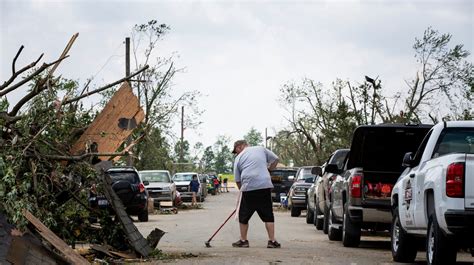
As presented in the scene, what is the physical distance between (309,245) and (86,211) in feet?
16.0

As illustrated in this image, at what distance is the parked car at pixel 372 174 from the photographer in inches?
644

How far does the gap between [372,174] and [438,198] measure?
5414 mm

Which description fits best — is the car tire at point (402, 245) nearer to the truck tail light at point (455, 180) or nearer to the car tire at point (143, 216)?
the truck tail light at point (455, 180)

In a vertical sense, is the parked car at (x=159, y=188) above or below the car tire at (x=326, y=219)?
above

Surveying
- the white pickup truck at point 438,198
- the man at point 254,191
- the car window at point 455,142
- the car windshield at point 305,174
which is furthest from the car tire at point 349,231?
the car windshield at point 305,174

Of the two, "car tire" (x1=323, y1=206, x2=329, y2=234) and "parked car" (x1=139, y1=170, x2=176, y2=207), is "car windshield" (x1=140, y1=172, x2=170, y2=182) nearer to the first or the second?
"parked car" (x1=139, y1=170, x2=176, y2=207)

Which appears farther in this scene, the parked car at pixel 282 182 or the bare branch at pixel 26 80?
the parked car at pixel 282 182

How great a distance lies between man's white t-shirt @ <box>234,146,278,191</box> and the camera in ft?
55.0

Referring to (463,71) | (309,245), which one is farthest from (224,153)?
(309,245)

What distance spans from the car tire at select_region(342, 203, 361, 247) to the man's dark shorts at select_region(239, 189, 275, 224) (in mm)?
1312

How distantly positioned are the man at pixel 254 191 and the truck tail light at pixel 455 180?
608 cm

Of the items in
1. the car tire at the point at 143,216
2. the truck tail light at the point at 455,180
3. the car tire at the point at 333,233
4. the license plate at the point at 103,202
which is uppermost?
the truck tail light at the point at 455,180

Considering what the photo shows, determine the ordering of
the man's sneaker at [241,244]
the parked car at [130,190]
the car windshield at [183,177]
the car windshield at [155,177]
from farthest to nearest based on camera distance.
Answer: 1. the car windshield at [183,177]
2. the car windshield at [155,177]
3. the parked car at [130,190]
4. the man's sneaker at [241,244]

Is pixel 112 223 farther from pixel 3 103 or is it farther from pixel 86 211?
pixel 3 103
